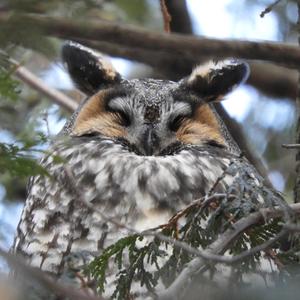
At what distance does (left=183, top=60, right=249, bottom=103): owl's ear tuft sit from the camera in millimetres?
3809

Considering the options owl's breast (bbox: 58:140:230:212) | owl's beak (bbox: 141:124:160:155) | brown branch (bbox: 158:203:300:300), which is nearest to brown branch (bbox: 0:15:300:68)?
brown branch (bbox: 158:203:300:300)

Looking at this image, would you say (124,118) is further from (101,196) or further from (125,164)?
(101,196)

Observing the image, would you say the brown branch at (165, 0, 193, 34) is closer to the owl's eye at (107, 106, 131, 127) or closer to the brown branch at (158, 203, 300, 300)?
the owl's eye at (107, 106, 131, 127)

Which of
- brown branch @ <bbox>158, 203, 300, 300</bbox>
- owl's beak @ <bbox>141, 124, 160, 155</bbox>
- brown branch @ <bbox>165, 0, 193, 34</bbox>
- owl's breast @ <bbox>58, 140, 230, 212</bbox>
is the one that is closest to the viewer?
brown branch @ <bbox>158, 203, 300, 300</bbox>

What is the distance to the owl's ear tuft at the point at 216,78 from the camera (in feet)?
12.5

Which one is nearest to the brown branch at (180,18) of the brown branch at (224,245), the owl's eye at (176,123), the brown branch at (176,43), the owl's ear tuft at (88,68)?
the owl's ear tuft at (88,68)

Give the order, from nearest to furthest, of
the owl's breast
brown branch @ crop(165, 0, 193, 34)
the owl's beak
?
the owl's breast < the owl's beak < brown branch @ crop(165, 0, 193, 34)

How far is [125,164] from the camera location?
318cm

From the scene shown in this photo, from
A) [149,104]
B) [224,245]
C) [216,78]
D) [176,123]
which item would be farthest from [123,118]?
[224,245]

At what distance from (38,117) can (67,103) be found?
0.49 metres

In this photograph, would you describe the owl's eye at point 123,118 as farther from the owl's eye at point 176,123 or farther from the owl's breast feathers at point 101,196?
the owl's breast feathers at point 101,196

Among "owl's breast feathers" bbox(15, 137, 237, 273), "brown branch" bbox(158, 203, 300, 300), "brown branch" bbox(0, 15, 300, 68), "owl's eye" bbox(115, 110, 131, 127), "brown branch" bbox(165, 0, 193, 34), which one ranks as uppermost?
"brown branch" bbox(0, 15, 300, 68)

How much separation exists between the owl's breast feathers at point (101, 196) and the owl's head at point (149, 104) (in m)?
0.25

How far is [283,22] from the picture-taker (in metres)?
4.13
